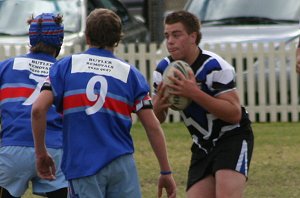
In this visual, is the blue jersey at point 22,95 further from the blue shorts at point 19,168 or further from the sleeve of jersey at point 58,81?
the sleeve of jersey at point 58,81

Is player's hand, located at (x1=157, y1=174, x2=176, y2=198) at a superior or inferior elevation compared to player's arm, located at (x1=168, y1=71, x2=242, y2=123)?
inferior

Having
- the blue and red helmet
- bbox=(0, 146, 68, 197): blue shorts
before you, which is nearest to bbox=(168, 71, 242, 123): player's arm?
the blue and red helmet

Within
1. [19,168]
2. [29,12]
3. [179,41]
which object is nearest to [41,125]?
[19,168]

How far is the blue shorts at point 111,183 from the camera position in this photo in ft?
19.2

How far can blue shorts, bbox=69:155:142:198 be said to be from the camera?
19.2ft

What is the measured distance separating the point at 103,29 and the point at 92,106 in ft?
1.43

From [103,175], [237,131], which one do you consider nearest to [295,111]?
[237,131]

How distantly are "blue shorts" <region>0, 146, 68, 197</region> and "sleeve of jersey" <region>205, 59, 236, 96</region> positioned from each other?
1.14 m

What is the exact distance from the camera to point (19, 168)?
6.80 metres

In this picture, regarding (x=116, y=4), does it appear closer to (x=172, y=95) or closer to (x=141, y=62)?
(x=141, y=62)

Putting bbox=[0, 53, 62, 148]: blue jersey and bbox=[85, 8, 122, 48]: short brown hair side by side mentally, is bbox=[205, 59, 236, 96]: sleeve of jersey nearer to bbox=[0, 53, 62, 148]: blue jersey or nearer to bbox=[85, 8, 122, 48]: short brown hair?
bbox=[85, 8, 122, 48]: short brown hair

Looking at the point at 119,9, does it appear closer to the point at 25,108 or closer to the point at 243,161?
the point at 25,108

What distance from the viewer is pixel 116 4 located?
17.3 metres

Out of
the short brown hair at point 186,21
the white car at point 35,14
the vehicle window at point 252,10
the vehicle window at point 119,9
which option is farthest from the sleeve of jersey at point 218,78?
→ the vehicle window at point 119,9
